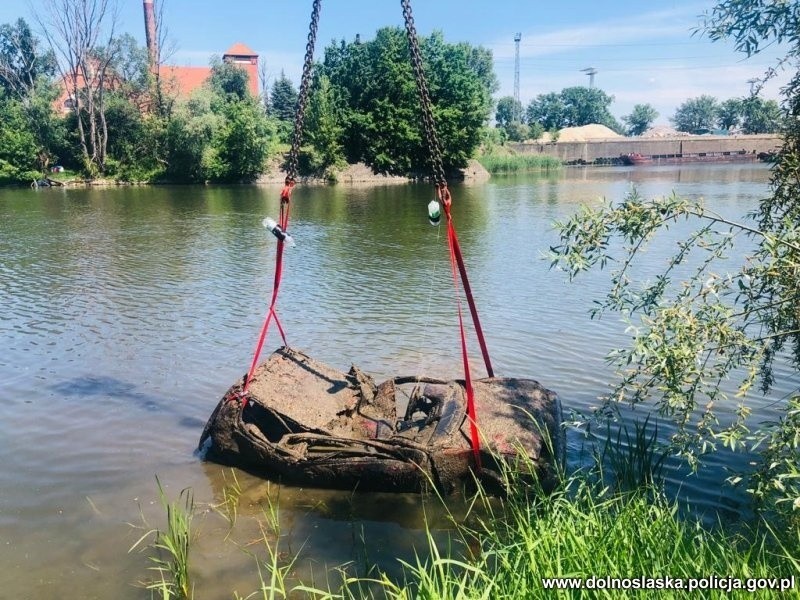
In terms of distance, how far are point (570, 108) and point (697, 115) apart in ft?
94.0

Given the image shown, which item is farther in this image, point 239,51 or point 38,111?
point 239,51

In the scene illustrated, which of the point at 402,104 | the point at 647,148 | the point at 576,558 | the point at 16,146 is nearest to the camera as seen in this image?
the point at 576,558

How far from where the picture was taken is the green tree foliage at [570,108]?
13350cm

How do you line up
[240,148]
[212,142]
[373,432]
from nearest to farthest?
1. [373,432]
2. [240,148]
3. [212,142]

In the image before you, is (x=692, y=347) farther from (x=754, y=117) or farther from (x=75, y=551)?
(x=75, y=551)

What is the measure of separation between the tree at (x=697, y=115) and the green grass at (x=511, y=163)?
7666 cm

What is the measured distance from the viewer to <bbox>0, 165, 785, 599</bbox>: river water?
16.1ft

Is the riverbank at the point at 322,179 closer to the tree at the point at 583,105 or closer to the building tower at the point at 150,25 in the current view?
the building tower at the point at 150,25

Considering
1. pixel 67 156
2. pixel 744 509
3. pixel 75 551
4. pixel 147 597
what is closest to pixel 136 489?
pixel 75 551

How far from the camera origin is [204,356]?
374 inches

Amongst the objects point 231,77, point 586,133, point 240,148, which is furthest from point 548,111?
point 240,148

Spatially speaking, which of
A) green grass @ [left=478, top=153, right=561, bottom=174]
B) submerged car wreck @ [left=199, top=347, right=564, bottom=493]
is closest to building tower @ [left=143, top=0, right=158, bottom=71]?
green grass @ [left=478, top=153, right=561, bottom=174]

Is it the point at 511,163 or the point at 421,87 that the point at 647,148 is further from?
the point at 421,87

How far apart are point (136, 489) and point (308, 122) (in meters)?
54.3
